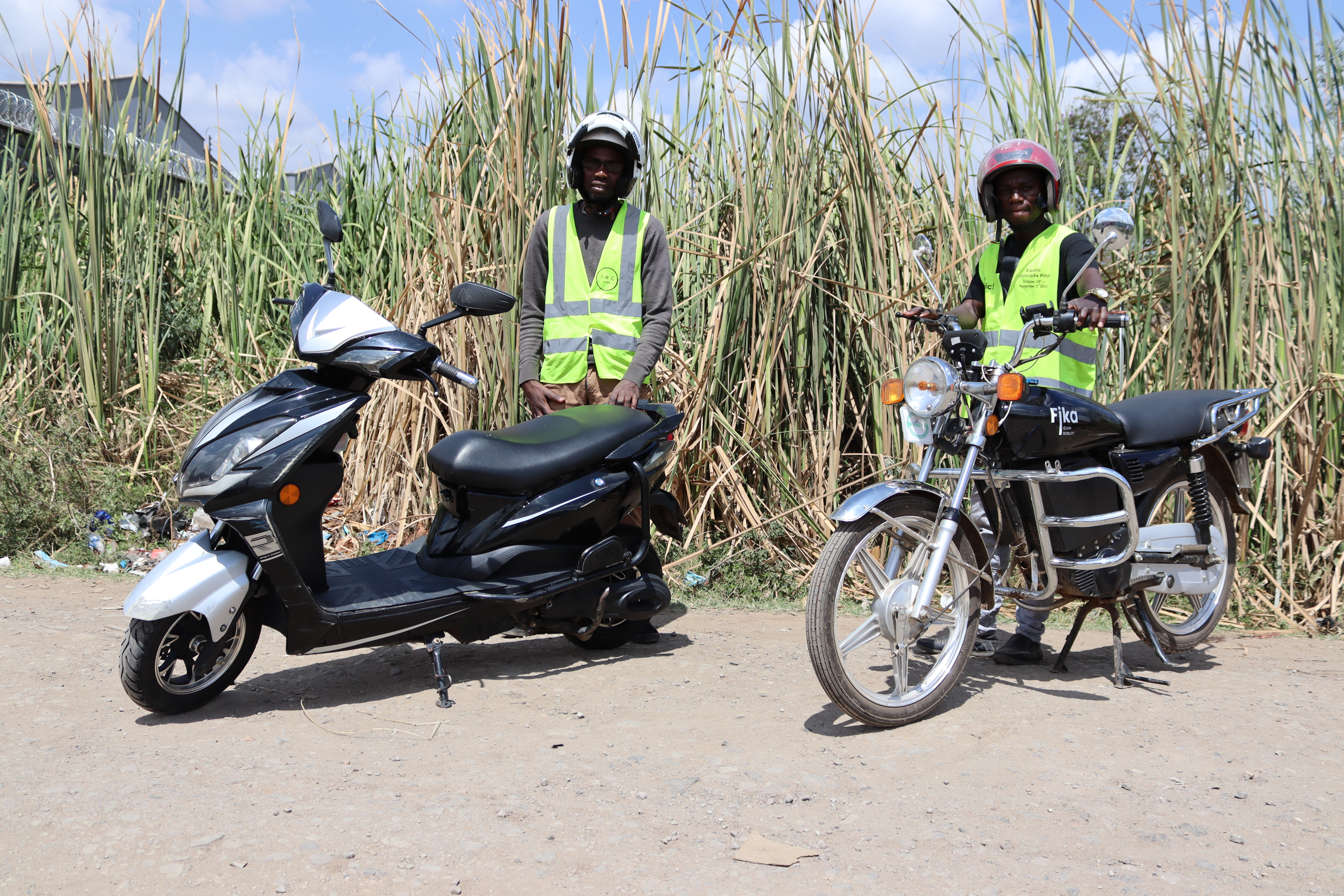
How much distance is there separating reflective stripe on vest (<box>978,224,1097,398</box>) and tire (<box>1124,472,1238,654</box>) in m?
0.42

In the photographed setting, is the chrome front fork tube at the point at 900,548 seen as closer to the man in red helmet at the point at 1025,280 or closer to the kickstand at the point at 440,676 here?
the man in red helmet at the point at 1025,280

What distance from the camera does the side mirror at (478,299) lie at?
279cm

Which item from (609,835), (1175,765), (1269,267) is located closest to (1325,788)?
(1175,765)

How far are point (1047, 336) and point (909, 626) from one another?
1187 millimetres

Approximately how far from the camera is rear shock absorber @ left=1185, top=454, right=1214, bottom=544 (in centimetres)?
329

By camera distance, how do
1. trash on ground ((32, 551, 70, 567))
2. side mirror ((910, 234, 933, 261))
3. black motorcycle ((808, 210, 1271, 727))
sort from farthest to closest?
trash on ground ((32, 551, 70, 567)), side mirror ((910, 234, 933, 261)), black motorcycle ((808, 210, 1271, 727))

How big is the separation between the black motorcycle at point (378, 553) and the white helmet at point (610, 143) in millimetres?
835

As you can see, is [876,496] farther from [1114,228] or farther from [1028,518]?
[1114,228]

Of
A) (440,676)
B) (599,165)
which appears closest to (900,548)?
(440,676)

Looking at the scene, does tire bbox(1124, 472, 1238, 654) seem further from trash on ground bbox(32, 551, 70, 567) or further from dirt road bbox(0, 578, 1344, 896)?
trash on ground bbox(32, 551, 70, 567)

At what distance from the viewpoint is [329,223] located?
9.32 feet

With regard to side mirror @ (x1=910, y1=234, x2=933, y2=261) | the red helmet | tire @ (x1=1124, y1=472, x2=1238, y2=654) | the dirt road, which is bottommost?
the dirt road

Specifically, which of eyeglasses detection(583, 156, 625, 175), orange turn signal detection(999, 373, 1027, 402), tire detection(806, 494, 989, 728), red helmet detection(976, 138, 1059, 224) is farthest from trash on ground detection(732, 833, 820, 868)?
eyeglasses detection(583, 156, 625, 175)

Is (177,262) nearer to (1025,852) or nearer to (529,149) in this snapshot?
(529,149)
